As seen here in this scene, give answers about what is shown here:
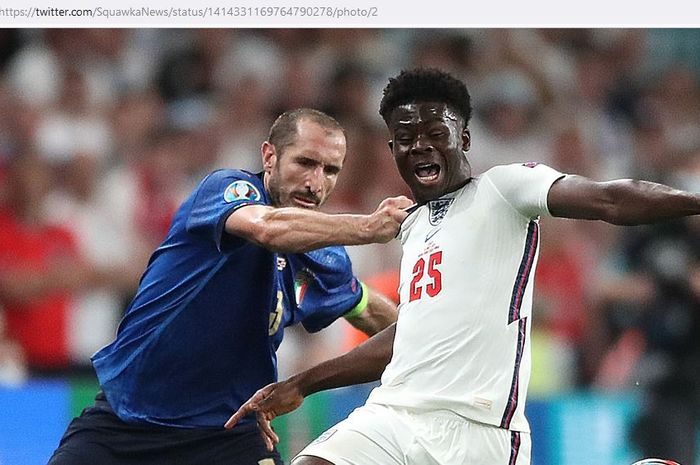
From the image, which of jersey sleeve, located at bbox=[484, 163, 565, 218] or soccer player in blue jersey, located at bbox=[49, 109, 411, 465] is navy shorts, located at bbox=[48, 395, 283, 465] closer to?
soccer player in blue jersey, located at bbox=[49, 109, 411, 465]

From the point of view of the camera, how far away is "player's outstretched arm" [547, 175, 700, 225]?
8.44 ft

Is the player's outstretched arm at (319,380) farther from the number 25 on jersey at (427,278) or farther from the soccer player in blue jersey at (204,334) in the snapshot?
the number 25 on jersey at (427,278)

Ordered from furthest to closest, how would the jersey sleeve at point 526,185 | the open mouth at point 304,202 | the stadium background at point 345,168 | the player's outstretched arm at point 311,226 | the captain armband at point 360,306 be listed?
the stadium background at point 345,168 < the captain armband at point 360,306 < the open mouth at point 304,202 < the player's outstretched arm at point 311,226 < the jersey sleeve at point 526,185

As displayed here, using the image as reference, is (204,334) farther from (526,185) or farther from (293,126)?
(526,185)

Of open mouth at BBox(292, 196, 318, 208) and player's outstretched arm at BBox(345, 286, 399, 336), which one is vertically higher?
open mouth at BBox(292, 196, 318, 208)

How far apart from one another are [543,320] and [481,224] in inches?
136

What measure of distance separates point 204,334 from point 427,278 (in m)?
0.96

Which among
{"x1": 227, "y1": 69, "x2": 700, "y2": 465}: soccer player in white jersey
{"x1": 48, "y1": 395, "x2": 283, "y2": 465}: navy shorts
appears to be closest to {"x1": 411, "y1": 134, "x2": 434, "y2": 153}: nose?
{"x1": 227, "y1": 69, "x2": 700, "y2": 465}: soccer player in white jersey

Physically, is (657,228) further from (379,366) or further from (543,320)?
(379,366)

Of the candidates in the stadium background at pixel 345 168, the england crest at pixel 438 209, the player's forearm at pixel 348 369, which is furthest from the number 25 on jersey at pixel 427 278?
the stadium background at pixel 345 168

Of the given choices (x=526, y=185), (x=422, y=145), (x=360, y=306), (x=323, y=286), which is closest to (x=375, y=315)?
(x=360, y=306)

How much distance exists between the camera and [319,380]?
3.53 meters

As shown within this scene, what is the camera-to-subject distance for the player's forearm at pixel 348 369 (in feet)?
11.6

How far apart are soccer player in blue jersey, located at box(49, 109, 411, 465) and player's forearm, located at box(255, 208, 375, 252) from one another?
210 millimetres
